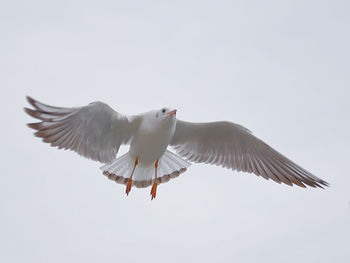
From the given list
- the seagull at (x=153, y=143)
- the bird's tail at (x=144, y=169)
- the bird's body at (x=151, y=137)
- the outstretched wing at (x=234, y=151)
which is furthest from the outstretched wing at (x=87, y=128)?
the outstretched wing at (x=234, y=151)

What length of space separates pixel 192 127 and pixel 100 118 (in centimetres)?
139

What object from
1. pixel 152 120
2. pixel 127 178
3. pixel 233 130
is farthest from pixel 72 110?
pixel 233 130

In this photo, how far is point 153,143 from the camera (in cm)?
612

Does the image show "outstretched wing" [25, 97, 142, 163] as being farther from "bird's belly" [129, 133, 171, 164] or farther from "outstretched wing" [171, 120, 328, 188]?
"outstretched wing" [171, 120, 328, 188]

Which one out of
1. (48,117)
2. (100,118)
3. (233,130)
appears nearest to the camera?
(48,117)

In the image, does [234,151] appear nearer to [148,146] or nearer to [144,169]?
[144,169]

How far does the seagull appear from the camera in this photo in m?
5.57

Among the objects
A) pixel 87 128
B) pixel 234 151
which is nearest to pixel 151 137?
pixel 87 128

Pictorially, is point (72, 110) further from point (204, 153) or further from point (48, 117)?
point (204, 153)

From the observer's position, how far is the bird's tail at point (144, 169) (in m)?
6.57

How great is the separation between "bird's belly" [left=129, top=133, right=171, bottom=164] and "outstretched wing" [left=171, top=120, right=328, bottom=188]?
52 centimetres

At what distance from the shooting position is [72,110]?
5.51 m

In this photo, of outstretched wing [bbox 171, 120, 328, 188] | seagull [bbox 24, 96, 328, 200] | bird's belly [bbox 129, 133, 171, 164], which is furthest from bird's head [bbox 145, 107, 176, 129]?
outstretched wing [bbox 171, 120, 328, 188]

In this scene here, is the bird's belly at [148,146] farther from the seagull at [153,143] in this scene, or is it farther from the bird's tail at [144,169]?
the bird's tail at [144,169]
